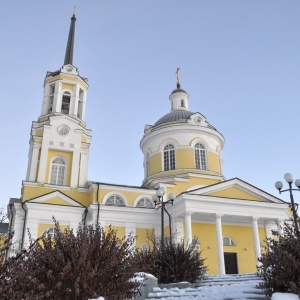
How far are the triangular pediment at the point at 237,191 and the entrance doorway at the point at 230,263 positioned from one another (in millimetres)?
3669

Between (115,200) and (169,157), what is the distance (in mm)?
6362

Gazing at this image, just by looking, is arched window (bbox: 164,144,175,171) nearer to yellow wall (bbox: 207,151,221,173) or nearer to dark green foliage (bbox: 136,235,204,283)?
yellow wall (bbox: 207,151,221,173)

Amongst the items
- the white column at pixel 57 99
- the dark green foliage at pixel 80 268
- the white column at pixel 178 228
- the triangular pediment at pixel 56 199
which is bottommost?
the dark green foliage at pixel 80 268

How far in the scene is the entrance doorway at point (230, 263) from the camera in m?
22.7

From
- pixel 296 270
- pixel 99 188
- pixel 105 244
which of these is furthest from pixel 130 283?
pixel 99 188

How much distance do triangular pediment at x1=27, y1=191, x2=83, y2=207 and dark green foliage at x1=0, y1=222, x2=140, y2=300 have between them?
15.8 metres

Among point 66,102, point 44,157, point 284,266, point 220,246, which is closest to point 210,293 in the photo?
point 284,266

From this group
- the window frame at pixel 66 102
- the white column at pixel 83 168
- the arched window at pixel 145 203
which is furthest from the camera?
the window frame at pixel 66 102

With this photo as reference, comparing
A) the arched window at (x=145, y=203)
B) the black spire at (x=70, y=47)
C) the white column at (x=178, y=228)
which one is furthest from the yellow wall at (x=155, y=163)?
the black spire at (x=70, y=47)

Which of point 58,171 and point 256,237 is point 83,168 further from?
point 256,237

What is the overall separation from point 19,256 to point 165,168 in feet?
78.9

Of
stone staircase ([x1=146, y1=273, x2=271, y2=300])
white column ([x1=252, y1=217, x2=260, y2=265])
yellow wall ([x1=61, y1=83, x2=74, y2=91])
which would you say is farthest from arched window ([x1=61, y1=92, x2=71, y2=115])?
stone staircase ([x1=146, y1=273, x2=271, y2=300])

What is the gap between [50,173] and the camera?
24.9 m

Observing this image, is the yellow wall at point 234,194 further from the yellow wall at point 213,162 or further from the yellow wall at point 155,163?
the yellow wall at point 155,163
